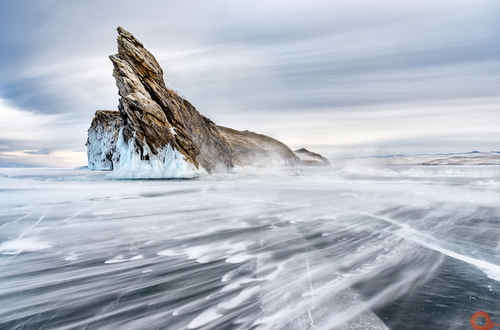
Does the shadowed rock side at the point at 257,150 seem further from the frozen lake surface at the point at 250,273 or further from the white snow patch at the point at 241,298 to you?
the white snow patch at the point at 241,298

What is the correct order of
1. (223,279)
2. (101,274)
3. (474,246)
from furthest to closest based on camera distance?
(474,246), (101,274), (223,279)

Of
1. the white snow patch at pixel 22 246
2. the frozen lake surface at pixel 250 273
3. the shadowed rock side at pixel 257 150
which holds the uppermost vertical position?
the shadowed rock side at pixel 257 150

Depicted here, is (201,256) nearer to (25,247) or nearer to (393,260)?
(393,260)

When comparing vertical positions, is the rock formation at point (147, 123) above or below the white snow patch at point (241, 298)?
above

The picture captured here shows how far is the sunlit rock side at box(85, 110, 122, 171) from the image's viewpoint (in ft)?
171

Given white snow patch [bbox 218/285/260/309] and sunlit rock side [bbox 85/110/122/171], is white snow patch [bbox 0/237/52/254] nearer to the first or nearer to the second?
white snow patch [bbox 218/285/260/309]

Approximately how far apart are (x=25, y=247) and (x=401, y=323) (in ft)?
19.5

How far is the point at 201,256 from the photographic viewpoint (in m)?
3.93

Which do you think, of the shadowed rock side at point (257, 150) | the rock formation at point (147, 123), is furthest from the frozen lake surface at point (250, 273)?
the shadowed rock side at point (257, 150)

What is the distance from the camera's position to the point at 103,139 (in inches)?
2184

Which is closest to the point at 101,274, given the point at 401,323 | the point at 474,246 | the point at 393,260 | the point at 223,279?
the point at 223,279

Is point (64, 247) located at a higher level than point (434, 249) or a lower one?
higher

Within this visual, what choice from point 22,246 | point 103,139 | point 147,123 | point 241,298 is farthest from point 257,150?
point 241,298

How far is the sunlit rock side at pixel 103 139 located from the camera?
171ft
